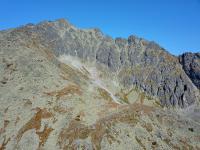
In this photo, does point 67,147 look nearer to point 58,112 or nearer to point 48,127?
point 48,127

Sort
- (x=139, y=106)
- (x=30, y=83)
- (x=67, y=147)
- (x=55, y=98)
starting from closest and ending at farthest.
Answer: (x=67, y=147)
(x=139, y=106)
(x=55, y=98)
(x=30, y=83)

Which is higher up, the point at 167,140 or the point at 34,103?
the point at 34,103

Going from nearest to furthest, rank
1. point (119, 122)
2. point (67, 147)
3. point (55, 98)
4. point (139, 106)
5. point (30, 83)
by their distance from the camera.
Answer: point (67, 147) → point (119, 122) → point (139, 106) → point (55, 98) → point (30, 83)

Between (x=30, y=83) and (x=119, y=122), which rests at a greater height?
(x=30, y=83)

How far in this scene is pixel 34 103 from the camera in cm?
10950

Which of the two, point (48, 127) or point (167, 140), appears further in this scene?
point (48, 127)

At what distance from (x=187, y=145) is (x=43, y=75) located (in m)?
62.5

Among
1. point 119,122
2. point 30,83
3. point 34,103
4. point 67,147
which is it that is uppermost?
point 30,83

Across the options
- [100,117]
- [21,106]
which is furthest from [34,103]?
[100,117]

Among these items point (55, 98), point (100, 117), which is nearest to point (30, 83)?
point (55, 98)

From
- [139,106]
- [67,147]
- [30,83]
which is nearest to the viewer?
[67,147]

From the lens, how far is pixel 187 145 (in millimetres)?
90125

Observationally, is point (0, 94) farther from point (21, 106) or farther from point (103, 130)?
point (103, 130)

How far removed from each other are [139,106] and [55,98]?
29713mm
